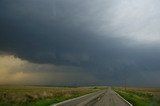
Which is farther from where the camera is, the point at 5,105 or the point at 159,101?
the point at 159,101

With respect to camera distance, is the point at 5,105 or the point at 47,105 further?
the point at 47,105

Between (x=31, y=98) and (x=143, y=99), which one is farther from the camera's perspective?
(x=143, y=99)

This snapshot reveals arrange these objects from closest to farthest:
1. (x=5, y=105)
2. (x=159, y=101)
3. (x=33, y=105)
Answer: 1. (x=5, y=105)
2. (x=33, y=105)
3. (x=159, y=101)

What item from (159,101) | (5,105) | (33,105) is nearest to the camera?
(5,105)

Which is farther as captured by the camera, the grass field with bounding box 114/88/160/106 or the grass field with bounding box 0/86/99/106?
the grass field with bounding box 114/88/160/106

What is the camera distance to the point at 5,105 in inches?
1101

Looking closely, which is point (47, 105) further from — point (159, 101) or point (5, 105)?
point (159, 101)

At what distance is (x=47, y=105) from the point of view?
33.0 metres

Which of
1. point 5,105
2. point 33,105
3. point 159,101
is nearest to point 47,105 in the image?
point 33,105

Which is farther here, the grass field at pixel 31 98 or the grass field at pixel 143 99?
the grass field at pixel 143 99

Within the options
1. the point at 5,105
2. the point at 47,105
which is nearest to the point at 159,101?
the point at 47,105

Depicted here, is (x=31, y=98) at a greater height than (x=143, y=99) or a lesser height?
greater

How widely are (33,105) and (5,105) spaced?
167 inches

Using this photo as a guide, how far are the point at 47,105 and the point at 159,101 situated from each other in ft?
40.4
